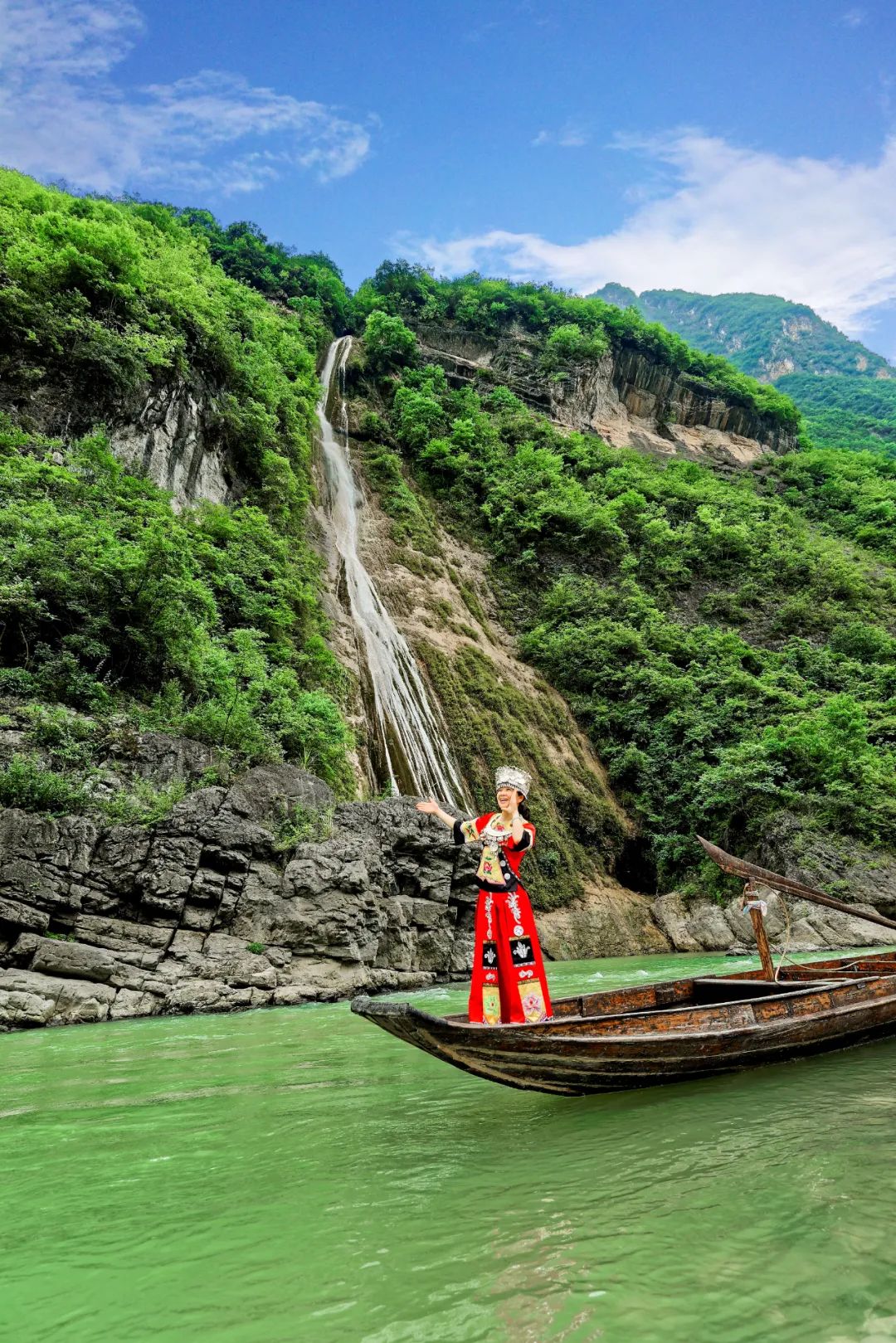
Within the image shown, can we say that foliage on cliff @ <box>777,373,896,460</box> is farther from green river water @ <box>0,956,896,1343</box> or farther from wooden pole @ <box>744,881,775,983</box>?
green river water @ <box>0,956,896,1343</box>

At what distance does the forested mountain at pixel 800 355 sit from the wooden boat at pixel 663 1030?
45.2m

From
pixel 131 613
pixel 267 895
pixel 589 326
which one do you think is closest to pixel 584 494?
pixel 589 326

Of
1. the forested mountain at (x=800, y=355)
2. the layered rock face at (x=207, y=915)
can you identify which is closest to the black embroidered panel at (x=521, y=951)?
the layered rock face at (x=207, y=915)

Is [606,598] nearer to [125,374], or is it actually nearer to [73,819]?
[125,374]

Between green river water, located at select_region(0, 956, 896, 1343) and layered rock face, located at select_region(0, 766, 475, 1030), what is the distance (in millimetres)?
3192

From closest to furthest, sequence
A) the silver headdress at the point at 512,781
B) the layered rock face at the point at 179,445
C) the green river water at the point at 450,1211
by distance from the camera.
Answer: the green river water at the point at 450,1211, the silver headdress at the point at 512,781, the layered rock face at the point at 179,445

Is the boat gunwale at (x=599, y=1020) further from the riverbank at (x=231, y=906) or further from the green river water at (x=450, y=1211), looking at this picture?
the riverbank at (x=231, y=906)

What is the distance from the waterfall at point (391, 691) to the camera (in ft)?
56.4

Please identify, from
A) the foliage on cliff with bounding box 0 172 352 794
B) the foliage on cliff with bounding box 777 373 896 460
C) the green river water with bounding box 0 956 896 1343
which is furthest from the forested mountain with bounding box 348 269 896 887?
the green river water with bounding box 0 956 896 1343

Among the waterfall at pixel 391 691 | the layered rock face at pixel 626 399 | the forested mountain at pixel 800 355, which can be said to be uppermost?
the forested mountain at pixel 800 355

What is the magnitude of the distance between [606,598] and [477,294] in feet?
81.9

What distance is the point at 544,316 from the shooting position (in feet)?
140

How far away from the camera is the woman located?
181 inches

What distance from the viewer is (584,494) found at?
30188 millimetres
